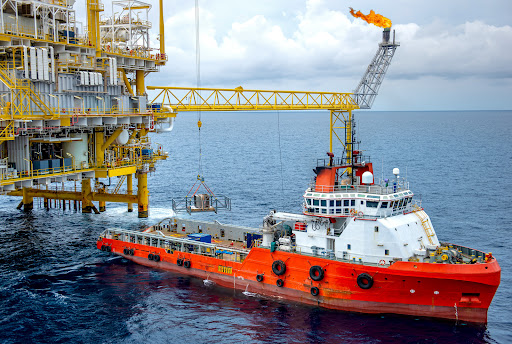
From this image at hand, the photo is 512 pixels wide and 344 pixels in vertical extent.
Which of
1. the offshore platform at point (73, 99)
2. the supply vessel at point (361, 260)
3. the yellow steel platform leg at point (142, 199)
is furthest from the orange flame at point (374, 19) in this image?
the yellow steel platform leg at point (142, 199)

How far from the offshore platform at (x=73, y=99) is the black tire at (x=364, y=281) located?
24.2m

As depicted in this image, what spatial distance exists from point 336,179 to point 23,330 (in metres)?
20.9

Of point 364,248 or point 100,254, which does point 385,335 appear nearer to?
point 364,248

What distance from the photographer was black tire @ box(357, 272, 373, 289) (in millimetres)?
31234

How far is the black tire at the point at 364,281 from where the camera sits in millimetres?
31234

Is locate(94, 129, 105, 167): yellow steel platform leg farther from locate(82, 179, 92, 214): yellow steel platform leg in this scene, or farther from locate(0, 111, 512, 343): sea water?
locate(82, 179, 92, 214): yellow steel platform leg

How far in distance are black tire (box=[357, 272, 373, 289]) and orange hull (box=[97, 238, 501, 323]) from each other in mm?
250

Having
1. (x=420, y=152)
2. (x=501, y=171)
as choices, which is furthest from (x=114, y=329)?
(x=420, y=152)

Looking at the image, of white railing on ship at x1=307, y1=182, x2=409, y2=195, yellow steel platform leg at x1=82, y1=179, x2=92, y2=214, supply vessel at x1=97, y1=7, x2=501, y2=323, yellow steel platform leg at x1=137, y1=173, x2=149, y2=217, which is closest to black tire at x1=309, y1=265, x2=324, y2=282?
supply vessel at x1=97, y1=7, x2=501, y2=323

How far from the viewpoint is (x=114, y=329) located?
29.6 meters

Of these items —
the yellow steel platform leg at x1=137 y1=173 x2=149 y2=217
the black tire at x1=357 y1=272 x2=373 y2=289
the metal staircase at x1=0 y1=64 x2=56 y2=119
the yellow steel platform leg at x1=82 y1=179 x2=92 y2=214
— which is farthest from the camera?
the yellow steel platform leg at x1=82 y1=179 x2=92 y2=214

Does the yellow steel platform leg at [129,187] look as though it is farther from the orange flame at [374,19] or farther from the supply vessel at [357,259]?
the orange flame at [374,19]

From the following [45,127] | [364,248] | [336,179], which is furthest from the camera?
[45,127]

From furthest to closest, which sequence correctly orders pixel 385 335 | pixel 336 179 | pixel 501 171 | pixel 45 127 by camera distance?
1. pixel 501 171
2. pixel 45 127
3. pixel 336 179
4. pixel 385 335
